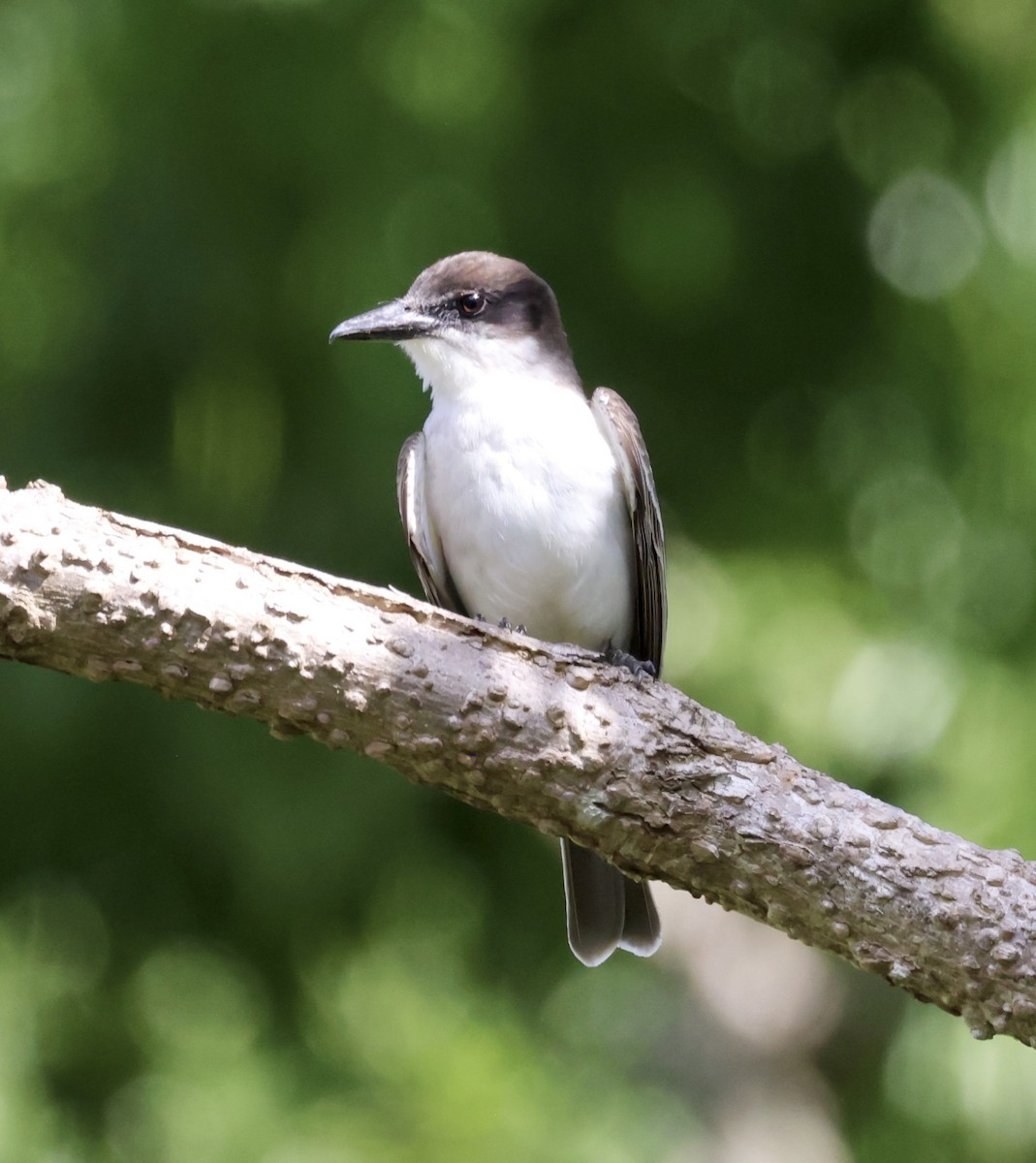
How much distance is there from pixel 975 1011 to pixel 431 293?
231cm

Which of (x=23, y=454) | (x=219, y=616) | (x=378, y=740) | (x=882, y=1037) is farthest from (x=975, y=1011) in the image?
(x=23, y=454)

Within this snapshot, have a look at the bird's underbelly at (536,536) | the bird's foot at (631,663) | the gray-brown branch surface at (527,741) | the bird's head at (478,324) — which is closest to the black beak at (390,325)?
the bird's head at (478,324)

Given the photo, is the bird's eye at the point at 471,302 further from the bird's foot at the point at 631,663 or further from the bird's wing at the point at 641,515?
the bird's foot at the point at 631,663

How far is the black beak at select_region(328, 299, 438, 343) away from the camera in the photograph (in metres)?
3.78

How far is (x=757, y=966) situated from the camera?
500 centimetres

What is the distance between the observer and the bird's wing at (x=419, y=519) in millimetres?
3969

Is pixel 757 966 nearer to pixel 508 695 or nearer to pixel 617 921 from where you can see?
pixel 617 921

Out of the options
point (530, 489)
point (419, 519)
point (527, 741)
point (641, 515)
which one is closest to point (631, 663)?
point (641, 515)

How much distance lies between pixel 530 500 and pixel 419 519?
352mm

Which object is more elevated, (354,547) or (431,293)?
(431,293)

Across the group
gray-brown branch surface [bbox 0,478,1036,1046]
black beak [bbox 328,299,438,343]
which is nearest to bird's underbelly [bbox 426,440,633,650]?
black beak [bbox 328,299,438,343]

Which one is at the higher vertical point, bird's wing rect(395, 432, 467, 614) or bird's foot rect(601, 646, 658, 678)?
bird's wing rect(395, 432, 467, 614)

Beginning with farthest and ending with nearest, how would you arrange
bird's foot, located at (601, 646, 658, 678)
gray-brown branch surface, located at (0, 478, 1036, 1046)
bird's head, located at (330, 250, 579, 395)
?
bird's head, located at (330, 250, 579, 395)
bird's foot, located at (601, 646, 658, 678)
gray-brown branch surface, located at (0, 478, 1036, 1046)

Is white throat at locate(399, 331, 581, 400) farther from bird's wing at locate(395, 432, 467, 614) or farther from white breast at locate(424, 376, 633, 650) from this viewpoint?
bird's wing at locate(395, 432, 467, 614)
